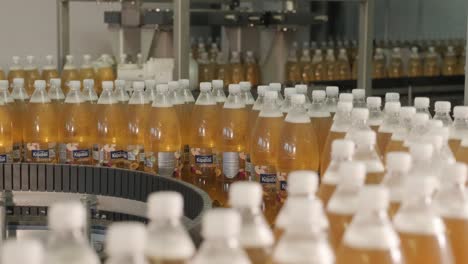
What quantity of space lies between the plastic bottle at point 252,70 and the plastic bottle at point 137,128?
2.18 metres

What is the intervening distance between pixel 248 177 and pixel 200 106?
1.12 feet

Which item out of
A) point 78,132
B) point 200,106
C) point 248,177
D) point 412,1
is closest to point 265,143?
point 248,177

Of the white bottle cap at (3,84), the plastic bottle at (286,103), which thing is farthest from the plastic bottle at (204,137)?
the white bottle cap at (3,84)

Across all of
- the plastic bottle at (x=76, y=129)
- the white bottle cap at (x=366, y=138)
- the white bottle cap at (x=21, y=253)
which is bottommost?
the plastic bottle at (x=76, y=129)

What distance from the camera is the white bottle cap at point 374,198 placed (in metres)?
0.96

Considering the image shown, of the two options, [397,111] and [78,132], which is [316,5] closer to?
[78,132]

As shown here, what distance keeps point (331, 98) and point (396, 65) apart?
10.3 feet

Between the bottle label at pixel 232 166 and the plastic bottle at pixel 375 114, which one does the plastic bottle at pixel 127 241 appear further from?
the bottle label at pixel 232 166

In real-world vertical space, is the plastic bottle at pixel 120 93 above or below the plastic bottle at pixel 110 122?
above

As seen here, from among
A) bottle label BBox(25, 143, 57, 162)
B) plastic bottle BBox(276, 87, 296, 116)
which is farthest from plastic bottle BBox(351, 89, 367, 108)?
bottle label BBox(25, 143, 57, 162)

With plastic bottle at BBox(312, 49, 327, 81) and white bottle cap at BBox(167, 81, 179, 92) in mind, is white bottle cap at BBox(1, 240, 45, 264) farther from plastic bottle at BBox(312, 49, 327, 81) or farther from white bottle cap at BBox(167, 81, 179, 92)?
plastic bottle at BBox(312, 49, 327, 81)

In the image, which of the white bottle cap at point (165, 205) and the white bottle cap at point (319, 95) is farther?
the white bottle cap at point (319, 95)

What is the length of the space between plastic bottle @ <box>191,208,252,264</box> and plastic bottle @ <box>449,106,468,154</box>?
3.46 feet

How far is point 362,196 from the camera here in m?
0.96
